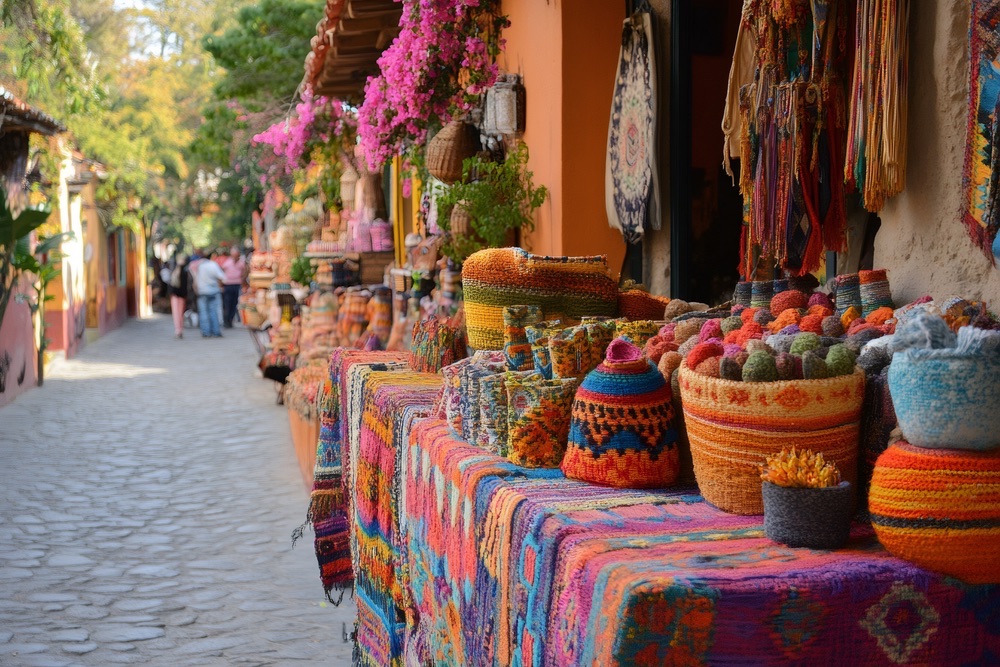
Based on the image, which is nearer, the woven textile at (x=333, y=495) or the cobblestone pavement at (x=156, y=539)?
the woven textile at (x=333, y=495)

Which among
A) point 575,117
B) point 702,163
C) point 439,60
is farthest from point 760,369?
point 439,60

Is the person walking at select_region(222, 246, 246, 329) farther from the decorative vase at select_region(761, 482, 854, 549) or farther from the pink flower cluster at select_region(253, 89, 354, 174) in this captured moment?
the decorative vase at select_region(761, 482, 854, 549)

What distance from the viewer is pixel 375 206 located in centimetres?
1018

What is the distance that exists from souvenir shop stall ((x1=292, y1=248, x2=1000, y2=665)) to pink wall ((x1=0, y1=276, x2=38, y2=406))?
10.5m

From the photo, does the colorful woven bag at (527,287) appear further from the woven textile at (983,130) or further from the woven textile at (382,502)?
the woven textile at (983,130)

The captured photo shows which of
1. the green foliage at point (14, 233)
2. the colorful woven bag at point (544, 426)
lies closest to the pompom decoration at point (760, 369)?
the colorful woven bag at point (544, 426)

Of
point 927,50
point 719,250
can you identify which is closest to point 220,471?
point 719,250

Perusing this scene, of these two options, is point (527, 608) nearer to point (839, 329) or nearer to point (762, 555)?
point (762, 555)

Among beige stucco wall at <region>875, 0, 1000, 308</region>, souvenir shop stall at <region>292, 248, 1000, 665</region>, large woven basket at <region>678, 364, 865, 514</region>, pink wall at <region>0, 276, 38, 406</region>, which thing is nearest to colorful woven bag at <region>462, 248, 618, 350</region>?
souvenir shop stall at <region>292, 248, 1000, 665</region>

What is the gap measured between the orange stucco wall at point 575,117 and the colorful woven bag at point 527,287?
1.53m

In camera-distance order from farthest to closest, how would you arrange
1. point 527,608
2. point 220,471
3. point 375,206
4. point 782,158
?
point 375,206 < point 220,471 < point 782,158 < point 527,608

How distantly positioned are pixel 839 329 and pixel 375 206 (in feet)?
26.9

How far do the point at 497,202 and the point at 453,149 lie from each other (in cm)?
69

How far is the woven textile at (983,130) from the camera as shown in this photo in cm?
221
